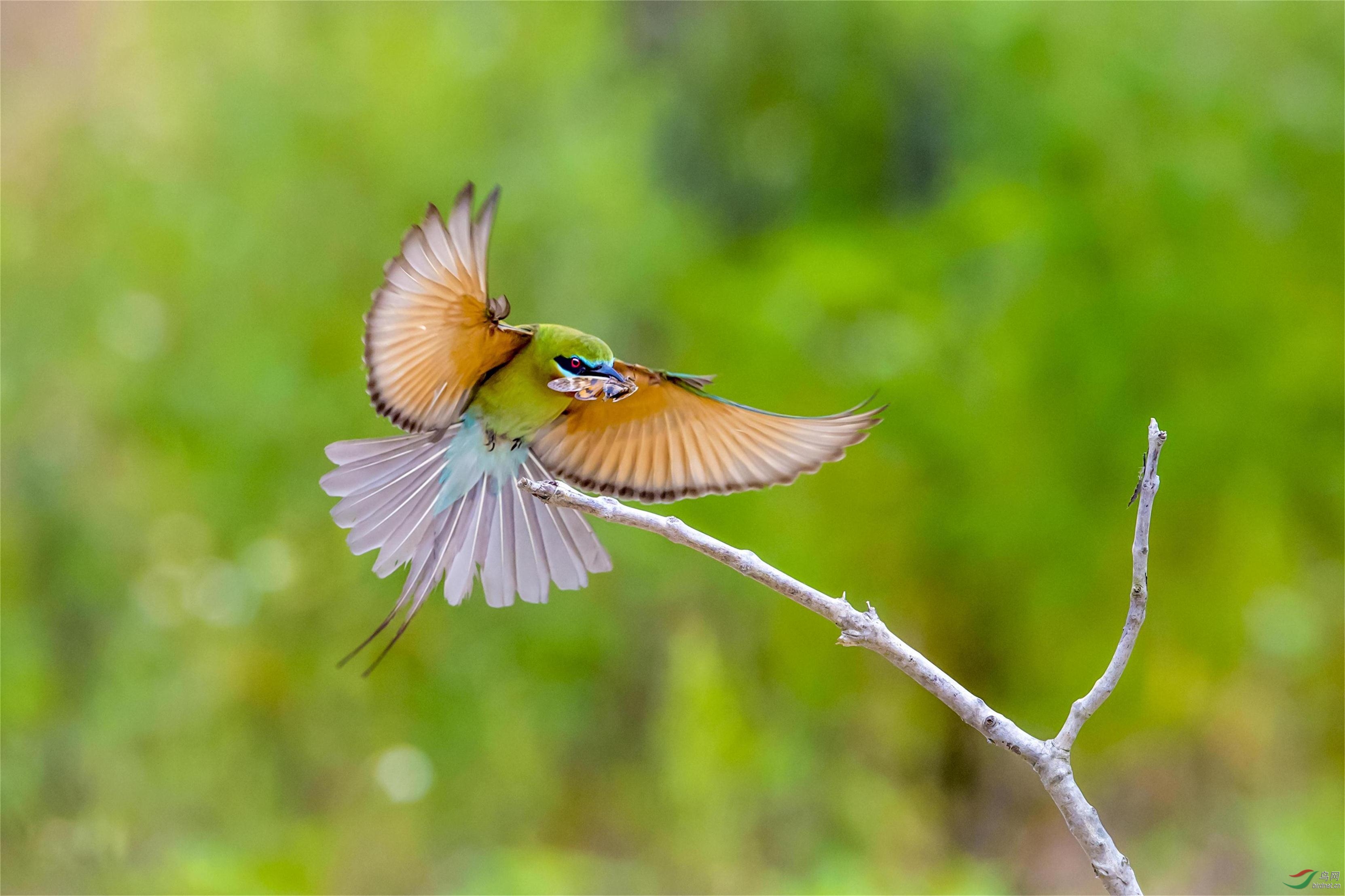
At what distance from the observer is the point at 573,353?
2.99 feet

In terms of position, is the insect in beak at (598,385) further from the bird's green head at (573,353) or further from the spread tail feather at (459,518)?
the spread tail feather at (459,518)

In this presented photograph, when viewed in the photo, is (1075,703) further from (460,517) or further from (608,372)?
(460,517)

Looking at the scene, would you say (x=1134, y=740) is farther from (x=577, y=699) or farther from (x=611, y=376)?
(x=611, y=376)

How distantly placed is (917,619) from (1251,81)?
1687mm

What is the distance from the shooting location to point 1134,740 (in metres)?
2.70

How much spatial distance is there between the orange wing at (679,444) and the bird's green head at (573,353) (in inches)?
3.9

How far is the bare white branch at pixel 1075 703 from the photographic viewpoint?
65 centimetres

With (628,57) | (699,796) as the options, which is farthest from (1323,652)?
(628,57)

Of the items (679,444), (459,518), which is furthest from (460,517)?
(679,444)

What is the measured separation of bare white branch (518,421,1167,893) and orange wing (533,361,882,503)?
32 cm

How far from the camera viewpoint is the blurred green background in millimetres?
2521

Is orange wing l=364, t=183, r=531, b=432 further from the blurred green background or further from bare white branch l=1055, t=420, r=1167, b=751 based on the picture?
the blurred green background

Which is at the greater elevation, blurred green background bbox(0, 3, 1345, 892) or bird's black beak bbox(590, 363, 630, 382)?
blurred green background bbox(0, 3, 1345, 892)

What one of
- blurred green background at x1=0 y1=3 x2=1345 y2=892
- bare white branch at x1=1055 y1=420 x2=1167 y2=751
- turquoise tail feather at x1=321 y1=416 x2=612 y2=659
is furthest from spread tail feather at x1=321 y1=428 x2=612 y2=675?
blurred green background at x1=0 y1=3 x2=1345 y2=892
